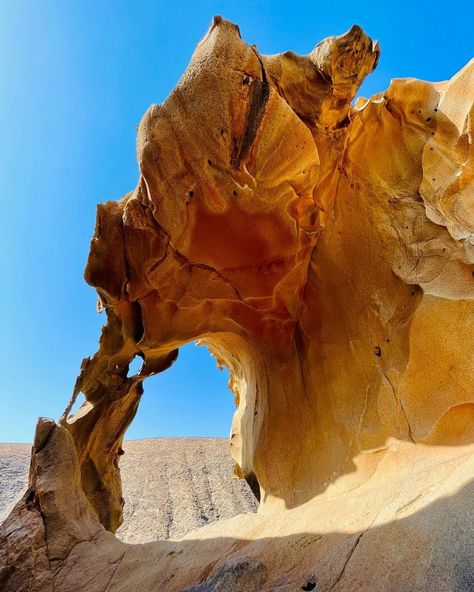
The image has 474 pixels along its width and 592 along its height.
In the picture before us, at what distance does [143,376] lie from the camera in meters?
4.86

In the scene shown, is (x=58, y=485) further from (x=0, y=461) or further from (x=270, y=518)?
(x=0, y=461)

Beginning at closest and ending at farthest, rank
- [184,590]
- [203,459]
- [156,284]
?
[184,590] < [156,284] < [203,459]

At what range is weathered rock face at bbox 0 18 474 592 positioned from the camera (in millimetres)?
2271

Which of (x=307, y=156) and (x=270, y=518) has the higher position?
(x=307, y=156)

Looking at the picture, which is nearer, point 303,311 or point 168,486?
point 303,311

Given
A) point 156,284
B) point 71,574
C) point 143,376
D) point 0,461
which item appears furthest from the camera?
point 0,461

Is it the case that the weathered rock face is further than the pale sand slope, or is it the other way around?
the pale sand slope

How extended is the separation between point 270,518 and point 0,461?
1335cm

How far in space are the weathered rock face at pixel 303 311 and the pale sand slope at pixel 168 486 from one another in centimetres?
759

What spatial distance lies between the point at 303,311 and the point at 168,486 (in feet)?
35.2

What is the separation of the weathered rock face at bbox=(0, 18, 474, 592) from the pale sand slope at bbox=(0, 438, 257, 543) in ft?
24.9

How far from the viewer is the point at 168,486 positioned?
13.0m

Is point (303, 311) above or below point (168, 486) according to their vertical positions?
above

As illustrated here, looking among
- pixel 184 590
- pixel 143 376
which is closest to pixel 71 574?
pixel 184 590
